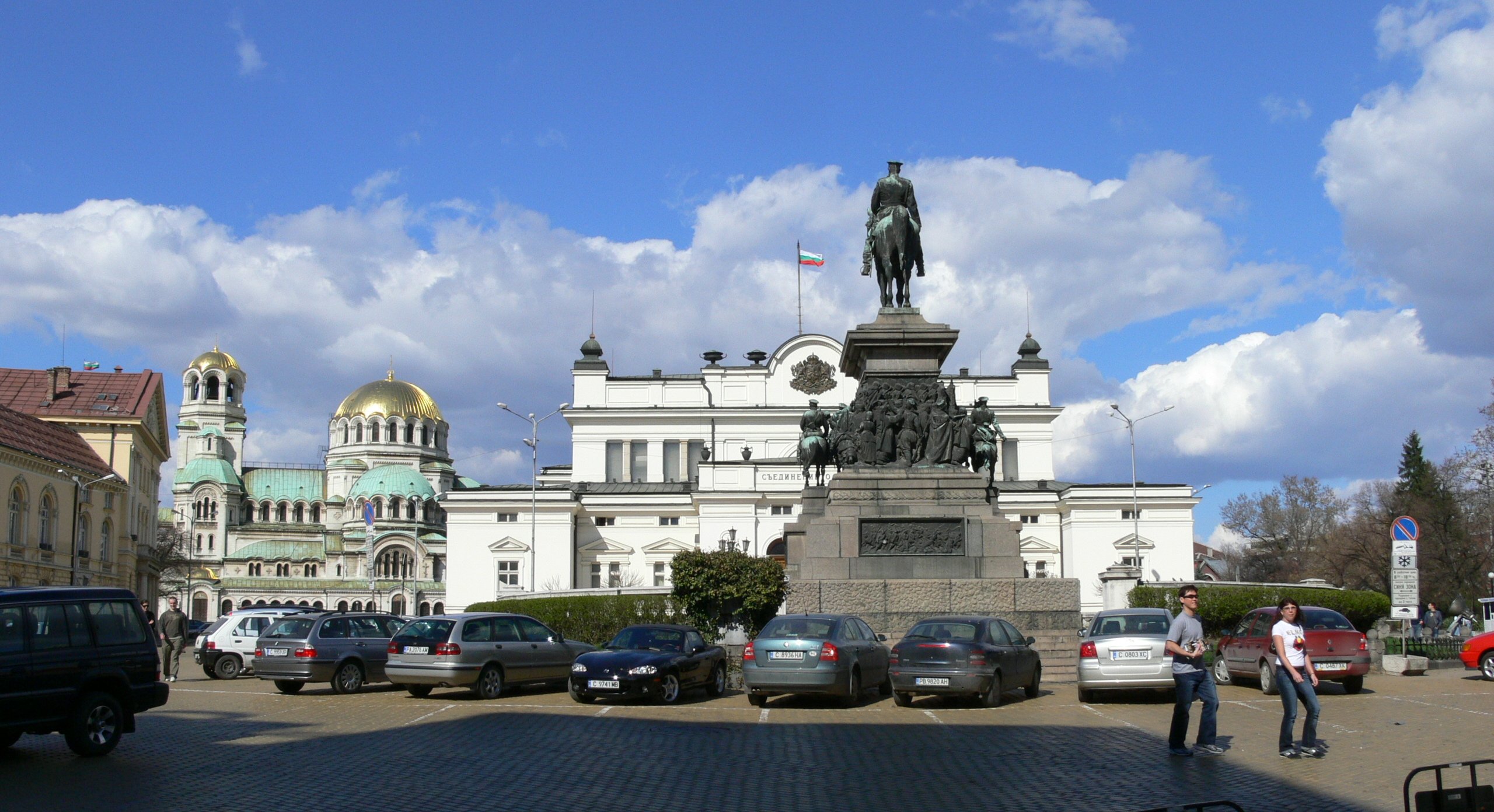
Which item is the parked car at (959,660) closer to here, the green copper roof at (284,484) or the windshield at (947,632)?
the windshield at (947,632)

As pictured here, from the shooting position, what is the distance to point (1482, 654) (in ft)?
79.5

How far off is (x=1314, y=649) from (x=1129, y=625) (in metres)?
3.80

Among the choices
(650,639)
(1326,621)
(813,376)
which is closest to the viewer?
(650,639)

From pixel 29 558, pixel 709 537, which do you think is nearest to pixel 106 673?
pixel 29 558

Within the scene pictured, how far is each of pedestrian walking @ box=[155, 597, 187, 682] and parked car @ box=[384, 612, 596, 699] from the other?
7.28 metres

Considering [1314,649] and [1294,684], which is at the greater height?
[1294,684]

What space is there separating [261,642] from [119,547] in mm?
49495

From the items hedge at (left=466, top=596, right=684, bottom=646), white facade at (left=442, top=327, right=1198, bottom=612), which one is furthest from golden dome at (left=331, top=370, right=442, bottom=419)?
hedge at (left=466, top=596, right=684, bottom=646)

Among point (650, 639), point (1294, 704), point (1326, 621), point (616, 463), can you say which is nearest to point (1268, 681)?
point (1326, 621)

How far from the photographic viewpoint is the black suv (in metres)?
13.3

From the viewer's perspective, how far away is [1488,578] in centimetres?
6500

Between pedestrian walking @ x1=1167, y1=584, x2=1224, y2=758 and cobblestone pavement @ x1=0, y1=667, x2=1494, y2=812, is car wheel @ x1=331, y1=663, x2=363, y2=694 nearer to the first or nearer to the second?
cobblestone pavement @ x1=0, y1=667, x2=1494, y2=812

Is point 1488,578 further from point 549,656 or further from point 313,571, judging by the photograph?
point 313,571

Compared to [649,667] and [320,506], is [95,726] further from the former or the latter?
[320,506]
